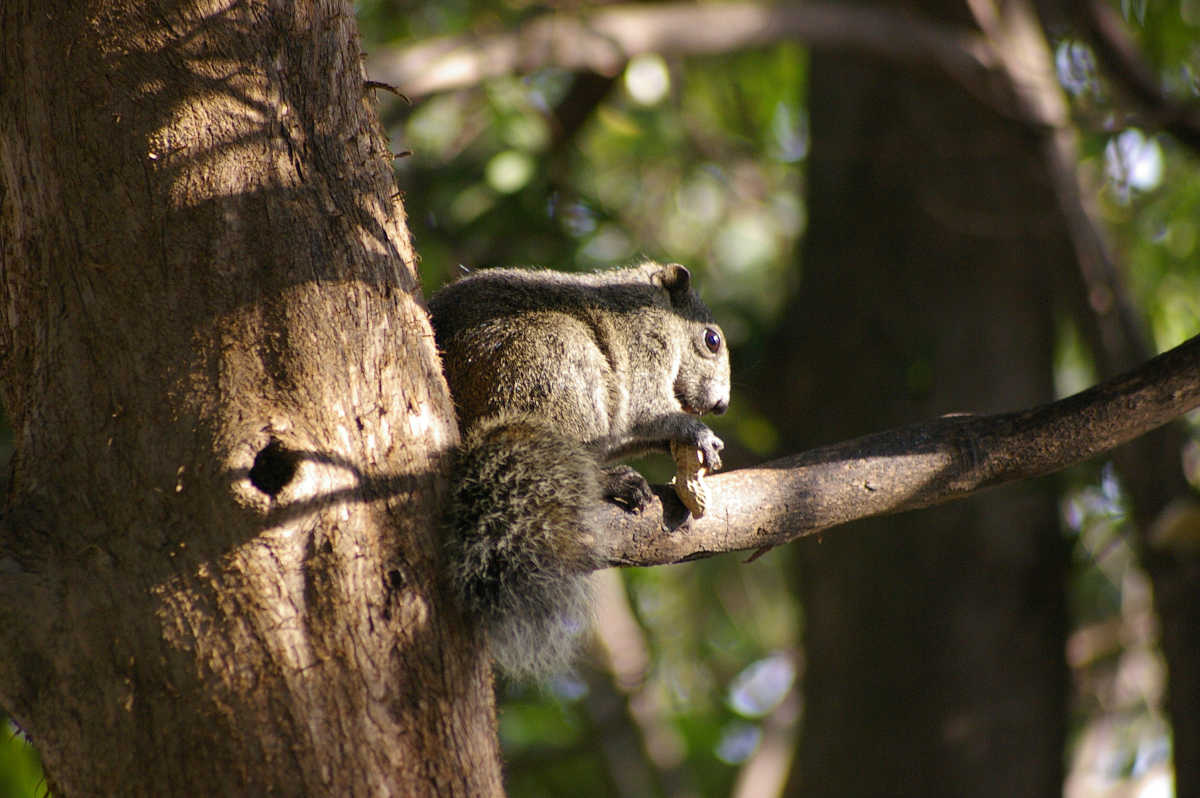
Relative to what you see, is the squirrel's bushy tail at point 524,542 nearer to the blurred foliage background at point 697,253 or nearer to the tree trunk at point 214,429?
the tree trunk at point 214,429

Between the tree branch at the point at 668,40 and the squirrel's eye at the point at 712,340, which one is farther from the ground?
the tree branch at the point at 668,40

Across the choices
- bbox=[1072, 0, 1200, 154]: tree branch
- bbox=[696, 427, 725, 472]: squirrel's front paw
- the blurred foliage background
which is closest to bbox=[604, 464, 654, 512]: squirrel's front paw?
bbox=[696, 427, 725, 472]: squirrel's front paw

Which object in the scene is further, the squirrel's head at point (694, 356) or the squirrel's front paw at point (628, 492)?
the squirrel's head at point (694, 356)

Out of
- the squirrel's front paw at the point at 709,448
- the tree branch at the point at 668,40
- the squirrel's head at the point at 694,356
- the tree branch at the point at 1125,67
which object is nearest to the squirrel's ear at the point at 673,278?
the squirrel's head at the point at 694,356

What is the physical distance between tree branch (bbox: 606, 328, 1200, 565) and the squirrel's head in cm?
88

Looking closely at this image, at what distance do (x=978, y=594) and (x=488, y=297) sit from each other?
2901 millimetres

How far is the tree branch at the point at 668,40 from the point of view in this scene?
146 inches

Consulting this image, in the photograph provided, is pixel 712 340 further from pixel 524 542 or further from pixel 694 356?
pixel 524 542

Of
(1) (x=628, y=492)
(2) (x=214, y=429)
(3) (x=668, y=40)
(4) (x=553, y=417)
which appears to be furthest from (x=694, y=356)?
(2) (x=214, y=429)

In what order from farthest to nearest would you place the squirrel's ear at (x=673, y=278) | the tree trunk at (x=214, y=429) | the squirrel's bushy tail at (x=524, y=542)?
the squirrel's ear at (x=673, y=278)
the squirrel's bushy tail at (x=524, y=542)
the tree trunk at (x=214, y=429)

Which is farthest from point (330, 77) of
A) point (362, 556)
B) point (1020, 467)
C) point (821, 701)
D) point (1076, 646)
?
point (1076, 646)

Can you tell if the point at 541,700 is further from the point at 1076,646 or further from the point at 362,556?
the point at 362,556

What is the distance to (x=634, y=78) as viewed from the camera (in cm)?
503

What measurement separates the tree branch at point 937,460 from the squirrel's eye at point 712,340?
35.8 inches
